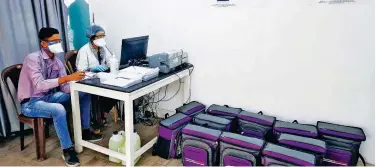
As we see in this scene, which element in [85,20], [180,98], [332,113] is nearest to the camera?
[332,113]

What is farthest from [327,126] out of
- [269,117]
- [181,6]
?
[181,6]

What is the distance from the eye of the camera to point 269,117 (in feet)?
8.45

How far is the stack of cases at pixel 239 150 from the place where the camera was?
2086 mm

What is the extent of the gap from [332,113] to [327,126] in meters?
0.17

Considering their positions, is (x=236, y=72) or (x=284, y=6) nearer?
(x=284, y=6)

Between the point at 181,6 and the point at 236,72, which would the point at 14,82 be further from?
the point at 236,72

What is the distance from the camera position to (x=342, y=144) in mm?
2225

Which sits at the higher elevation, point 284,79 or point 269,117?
point 284,79

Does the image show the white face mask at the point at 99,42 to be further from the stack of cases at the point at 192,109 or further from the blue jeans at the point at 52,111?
the stack of cases at the point at 192,109

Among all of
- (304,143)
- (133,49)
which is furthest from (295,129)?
(133,49)

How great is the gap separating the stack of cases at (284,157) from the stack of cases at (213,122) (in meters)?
0.46

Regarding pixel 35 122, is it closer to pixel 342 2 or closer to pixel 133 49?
pixel 133 49

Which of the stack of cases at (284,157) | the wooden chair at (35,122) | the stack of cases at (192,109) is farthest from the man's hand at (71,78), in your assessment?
the stack of cases at (284,157)

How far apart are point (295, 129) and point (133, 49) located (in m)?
1.56
